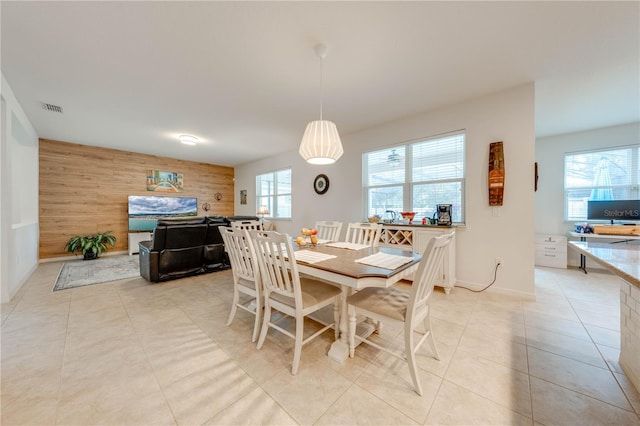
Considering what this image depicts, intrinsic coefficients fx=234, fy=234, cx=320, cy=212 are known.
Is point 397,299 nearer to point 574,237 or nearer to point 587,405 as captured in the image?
point 587,405

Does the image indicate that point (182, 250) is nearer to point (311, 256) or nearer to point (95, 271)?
point (95, 271)

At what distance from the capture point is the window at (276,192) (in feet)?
20.0

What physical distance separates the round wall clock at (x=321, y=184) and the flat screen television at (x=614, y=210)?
4.70 metres

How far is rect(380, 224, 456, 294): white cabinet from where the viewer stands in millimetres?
3062

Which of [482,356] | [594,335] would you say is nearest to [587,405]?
[482,356]

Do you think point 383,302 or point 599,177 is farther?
point 599,177

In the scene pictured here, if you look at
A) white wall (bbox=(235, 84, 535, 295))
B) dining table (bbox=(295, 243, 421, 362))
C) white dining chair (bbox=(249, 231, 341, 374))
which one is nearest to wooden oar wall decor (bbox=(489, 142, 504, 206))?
white wall (bbox=(235, 84, 535, 295))

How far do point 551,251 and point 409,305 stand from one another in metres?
4.67

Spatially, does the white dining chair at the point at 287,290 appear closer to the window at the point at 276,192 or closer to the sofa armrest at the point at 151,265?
the sofa armrest at the point at 151,265

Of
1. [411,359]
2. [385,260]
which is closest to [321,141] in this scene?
[385,260]

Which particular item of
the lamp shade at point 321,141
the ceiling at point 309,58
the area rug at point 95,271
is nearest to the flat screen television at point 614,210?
the ceiling at point 309,58

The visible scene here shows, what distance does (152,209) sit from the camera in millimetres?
6148

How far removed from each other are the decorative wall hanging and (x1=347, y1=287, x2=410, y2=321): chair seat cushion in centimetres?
667

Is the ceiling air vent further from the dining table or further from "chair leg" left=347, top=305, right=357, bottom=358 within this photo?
"chair leg" left=347, top=305, right=357, bottom=358
